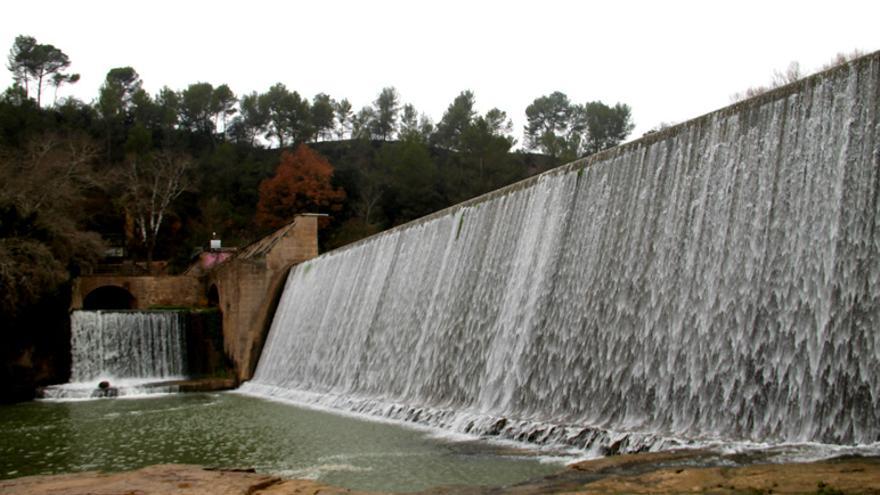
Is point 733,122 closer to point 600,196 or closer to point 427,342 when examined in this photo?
point 600,196

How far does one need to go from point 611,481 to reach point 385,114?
79.8 m

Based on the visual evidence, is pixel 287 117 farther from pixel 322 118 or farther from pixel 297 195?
pixel 297 195

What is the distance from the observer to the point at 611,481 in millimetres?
5949

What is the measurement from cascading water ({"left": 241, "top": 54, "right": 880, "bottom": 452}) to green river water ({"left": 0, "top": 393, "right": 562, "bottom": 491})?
110 cm

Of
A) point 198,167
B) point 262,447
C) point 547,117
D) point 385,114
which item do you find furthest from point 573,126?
point 262,447

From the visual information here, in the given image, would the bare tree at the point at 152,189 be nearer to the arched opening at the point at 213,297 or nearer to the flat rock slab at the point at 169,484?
the arched opening at the point at 213,297

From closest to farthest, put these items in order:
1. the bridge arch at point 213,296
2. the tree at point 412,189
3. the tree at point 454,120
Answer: the bridge arch at point 213,296, the tree at point 412,189, the tree at point 454,120

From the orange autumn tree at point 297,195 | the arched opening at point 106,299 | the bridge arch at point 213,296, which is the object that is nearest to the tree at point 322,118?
the orange autumn tree at point 297,195

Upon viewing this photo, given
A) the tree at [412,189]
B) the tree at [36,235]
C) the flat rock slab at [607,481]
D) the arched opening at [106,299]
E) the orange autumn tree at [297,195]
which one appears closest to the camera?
the flat rock slab at [607,481]

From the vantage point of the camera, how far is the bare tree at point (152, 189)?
49062mm

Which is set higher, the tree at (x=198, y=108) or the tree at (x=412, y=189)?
the tree at (x=198, y=108)

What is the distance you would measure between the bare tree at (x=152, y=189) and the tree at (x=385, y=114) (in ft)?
102

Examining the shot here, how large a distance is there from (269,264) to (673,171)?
68.7ft

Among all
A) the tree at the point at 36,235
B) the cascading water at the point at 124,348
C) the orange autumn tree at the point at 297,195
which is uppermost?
the orange autumn tree at the point at 297,195
